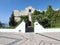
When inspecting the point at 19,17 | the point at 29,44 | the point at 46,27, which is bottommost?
the point at 29,44

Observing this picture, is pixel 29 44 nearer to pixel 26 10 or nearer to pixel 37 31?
pixel 37 31

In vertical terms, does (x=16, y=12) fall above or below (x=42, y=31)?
above

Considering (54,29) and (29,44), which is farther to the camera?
(54,29)

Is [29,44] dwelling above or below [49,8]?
below

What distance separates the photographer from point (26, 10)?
42062mm

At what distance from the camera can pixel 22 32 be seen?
21.8 meters

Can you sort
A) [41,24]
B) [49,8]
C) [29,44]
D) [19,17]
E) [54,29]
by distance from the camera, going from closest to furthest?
[29,44]
[54,29]
[41,24]
[49,8]
[19,17]

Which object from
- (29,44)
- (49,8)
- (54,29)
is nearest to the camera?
(29,44)

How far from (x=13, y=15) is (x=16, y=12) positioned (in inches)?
53.7

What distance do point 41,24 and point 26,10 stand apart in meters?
19.8

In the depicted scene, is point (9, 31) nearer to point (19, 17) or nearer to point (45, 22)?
point (45, 22)

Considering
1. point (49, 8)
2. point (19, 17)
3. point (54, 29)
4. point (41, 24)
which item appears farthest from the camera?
Result: point (19, 17)

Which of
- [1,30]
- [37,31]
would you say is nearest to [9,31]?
[1,30]

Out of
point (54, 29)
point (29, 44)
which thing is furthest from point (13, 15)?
point (29, 44)
